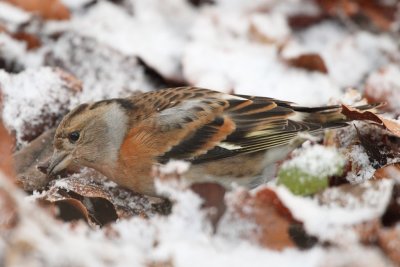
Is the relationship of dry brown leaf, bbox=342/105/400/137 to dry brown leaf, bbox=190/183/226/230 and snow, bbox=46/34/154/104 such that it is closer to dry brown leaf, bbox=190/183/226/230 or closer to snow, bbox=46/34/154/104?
dry brown leaf, bbox=190/183/226/230

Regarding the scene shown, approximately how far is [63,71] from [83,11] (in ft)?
2.42

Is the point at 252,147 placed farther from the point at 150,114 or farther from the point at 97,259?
the point at 97,259

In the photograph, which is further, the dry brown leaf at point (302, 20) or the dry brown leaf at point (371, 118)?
the dry brown leaf at point (302, 20)

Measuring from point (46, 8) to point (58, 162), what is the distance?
4.11 ft

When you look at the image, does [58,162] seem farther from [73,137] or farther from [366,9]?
[366,9]

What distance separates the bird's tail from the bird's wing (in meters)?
0.03

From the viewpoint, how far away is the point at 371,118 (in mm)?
2471

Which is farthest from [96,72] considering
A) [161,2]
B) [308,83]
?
[308,83]

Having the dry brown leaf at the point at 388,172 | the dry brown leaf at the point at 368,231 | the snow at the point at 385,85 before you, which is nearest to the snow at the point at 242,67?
the snow at the point at 385,85

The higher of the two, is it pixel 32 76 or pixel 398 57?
pixel 398 57

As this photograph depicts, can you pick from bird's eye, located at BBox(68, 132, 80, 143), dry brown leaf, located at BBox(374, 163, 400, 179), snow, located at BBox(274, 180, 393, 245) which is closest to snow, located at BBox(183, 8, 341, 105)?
bird's eye, located at BBox(68, 132, 80, 143)

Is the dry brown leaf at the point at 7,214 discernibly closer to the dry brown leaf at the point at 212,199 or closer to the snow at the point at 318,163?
the dry brown leaf at the point at 212,199

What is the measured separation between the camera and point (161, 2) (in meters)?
4.02

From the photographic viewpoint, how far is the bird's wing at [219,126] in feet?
8.65
